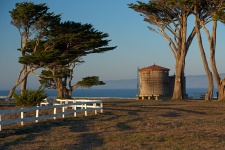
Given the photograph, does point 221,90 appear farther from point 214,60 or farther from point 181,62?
point 181,62

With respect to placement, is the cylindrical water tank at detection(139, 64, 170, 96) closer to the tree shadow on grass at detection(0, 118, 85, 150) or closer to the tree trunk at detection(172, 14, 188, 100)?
the tree trunk at detection(172, 14, 188, 100)

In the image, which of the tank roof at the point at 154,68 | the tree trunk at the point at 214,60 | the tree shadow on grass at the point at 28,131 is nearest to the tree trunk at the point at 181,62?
the tree trunk at the point at 214,60

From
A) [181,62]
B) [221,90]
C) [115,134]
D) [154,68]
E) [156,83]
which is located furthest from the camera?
[154,68]

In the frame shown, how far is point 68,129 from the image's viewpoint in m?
19.2

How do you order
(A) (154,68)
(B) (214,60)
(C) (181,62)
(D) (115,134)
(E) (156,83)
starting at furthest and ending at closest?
(A) (154,68) → (E) (156,83) → (C) (181,62) → (B) (214,60) → (D) (115,134)

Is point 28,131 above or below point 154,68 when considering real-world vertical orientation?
below

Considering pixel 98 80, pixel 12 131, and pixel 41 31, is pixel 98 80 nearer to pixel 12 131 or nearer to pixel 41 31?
pixel 41 31

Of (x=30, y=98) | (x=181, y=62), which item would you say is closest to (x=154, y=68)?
(x=181, y=62)

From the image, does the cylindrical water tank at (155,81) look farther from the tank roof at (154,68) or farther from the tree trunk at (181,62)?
the tree trunk at (181,62)

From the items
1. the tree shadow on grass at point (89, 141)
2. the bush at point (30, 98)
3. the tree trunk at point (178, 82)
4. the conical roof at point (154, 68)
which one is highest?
the conical roof at point (154, 68)

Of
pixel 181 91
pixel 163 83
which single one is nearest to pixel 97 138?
pixel 181 91

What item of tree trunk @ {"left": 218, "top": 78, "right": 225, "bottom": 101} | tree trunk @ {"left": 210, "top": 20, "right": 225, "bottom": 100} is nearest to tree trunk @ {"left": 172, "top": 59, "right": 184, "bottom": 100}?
tree trunk @ {"left": 210, "top": 20, "right": 225, "bottom": 100}

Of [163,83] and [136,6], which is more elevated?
[136,6]

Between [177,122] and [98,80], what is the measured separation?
3418 cm
